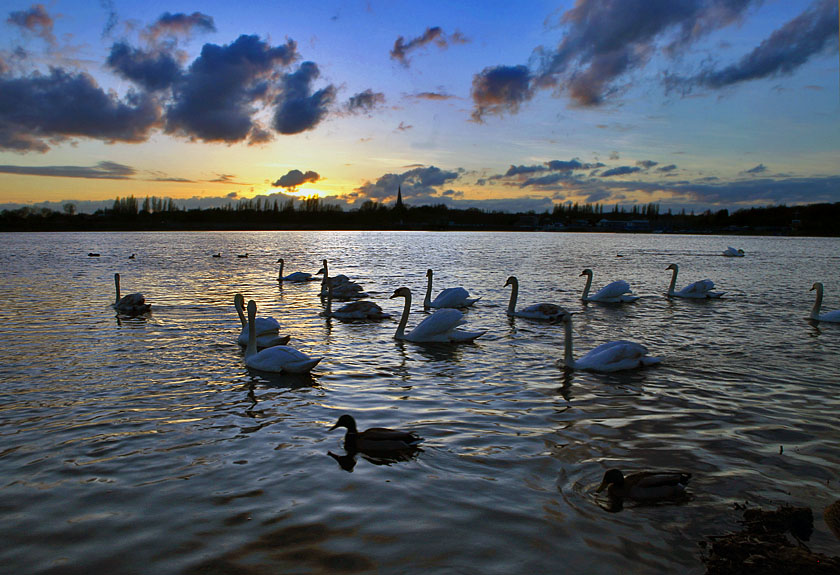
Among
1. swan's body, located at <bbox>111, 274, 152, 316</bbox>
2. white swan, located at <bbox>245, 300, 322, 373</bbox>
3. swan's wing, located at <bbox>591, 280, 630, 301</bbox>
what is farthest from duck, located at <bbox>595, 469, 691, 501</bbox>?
swan's body, located at <bbox>111, 274, 152, 316</bbox>

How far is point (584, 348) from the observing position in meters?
11.7

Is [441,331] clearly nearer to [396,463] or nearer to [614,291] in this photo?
[396,463]

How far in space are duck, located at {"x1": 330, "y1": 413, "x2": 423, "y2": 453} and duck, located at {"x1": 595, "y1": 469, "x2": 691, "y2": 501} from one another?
2.04 meters

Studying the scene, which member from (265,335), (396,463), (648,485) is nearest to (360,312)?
(265,335)

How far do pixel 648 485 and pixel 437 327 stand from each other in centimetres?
691

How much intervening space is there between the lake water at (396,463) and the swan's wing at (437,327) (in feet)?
1.03

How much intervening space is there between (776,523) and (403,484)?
315 cm

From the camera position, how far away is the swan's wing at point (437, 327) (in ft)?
Result: 38.2

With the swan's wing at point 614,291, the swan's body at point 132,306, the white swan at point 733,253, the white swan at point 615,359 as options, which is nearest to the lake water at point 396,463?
the white swan at point 615,359

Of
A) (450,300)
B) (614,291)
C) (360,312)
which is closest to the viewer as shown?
(360,312)

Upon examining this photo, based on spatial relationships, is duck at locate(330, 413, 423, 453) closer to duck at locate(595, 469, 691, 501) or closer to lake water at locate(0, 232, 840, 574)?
lake water at locate(0, 232, 840, 574)

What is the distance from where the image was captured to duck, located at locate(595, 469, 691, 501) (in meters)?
5.01

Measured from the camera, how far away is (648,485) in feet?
16.5

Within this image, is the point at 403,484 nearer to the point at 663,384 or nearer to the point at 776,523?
the point at 776,523
